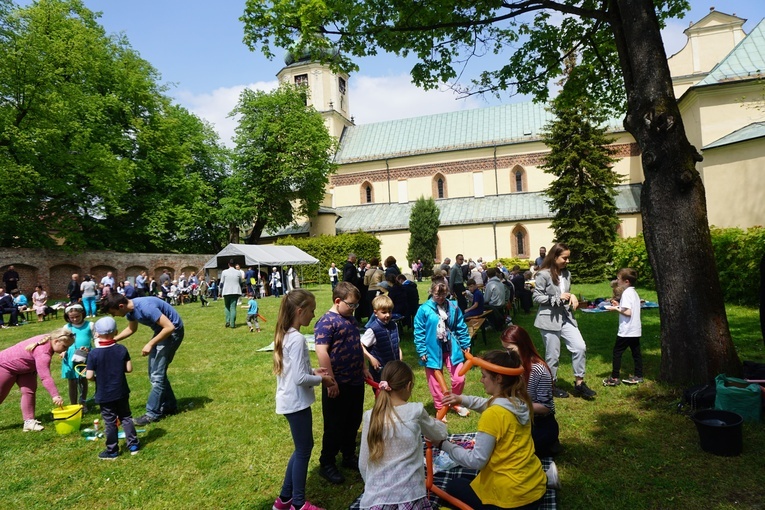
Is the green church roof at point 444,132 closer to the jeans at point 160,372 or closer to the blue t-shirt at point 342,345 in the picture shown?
the jeans at point 160,372

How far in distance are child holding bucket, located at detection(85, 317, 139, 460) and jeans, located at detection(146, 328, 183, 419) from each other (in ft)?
2.58

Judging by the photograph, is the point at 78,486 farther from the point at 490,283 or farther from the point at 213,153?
the point at 213,153

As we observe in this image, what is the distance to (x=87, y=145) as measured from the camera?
24875 mm

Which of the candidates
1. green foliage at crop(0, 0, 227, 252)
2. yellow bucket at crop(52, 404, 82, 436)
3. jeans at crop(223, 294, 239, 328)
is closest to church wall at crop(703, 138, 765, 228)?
jeans at crop(223, 294, 239, 328)

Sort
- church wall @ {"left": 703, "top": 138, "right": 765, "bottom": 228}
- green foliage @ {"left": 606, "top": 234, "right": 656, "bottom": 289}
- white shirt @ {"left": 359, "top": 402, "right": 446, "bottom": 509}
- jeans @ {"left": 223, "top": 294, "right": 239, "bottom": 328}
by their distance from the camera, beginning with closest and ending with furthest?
1. white shirt @ {"left": 359, "top": 402, "right": 446, "bottom": 509}
2. jeans @ {"left": 223, "top": 294, "right": 239, "bottom": 328}
3. church wall @ {"left": 703, "top": 138, "right": 765, "bottom": 228}
4. green foliage @ {"left": 606, "top": 234, "right": 656, "bottom": 289}

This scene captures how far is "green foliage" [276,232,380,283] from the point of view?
113 ft

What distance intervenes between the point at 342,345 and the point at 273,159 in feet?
108

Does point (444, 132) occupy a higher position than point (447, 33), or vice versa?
point (444, 132)

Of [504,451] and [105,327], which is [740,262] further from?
[105,327]

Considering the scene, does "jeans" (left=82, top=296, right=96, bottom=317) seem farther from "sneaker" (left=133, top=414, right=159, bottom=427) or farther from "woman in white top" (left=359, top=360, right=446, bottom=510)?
"woman in white top" (left=359, top=360, right=446, bottom=510)

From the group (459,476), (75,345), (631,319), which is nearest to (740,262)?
(631,319)

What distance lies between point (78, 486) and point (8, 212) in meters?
22.4

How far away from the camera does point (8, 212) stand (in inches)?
840

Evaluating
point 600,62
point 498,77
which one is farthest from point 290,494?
point 600,62
